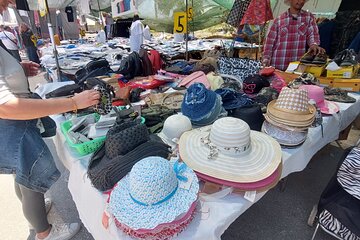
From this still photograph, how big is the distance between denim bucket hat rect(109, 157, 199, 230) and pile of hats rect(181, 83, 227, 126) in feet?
1.76

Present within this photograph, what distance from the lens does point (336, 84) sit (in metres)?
1.90

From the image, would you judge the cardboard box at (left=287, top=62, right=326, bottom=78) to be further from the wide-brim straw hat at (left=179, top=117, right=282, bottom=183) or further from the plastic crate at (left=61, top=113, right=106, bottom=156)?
the plastic crate at (left=61, top=113, right=106, bottom=156)

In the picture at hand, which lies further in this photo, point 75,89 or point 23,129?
point 75,89

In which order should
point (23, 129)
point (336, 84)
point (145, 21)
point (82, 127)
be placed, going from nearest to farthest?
point (23, 129), point (82, 127), point (336, 84), point (145, 21)

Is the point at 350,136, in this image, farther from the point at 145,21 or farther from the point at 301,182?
the point at 145,21

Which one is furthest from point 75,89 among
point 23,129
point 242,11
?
point 242,11

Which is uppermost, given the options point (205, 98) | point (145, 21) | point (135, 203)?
point (145, 21)

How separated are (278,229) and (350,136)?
184 cm

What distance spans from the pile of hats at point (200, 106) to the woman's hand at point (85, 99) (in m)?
0.48

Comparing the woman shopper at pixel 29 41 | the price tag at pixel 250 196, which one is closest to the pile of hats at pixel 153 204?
the price tag at pixel 250 196

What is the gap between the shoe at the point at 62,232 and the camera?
1396 millimetres

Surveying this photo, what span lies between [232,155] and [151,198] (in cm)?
40

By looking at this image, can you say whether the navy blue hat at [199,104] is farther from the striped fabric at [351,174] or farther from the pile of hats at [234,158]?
the striped fabric at [351,174]

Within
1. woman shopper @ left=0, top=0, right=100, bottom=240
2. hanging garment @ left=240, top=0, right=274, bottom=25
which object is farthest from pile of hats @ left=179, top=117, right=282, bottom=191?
hanging garment @ left=240, top=0, right=274, bottom=25
